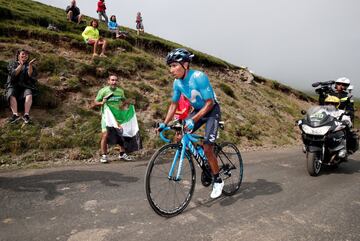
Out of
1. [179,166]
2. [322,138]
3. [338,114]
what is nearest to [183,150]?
[179,166]

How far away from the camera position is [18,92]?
9.73 m

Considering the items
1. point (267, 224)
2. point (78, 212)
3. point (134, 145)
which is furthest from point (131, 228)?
point (134, 145)

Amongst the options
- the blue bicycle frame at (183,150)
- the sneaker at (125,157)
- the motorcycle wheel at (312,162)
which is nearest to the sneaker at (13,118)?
the sneaker at (125,157)

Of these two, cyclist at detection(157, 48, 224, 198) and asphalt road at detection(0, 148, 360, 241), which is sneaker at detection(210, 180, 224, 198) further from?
asphalt road at detection(0, 148, 360, 241)

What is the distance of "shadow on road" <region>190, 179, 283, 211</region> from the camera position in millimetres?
5578

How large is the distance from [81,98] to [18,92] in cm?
275

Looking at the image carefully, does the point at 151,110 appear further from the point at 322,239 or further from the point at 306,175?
the point at 322,239

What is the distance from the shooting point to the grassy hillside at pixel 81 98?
920 cm

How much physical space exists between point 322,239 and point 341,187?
128 inches

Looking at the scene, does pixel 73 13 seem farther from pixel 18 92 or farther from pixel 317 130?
pixel 317 130

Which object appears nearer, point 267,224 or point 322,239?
point 322,239

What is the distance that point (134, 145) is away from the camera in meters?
9.05

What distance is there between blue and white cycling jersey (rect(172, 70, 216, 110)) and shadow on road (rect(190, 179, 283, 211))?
71.9 inches

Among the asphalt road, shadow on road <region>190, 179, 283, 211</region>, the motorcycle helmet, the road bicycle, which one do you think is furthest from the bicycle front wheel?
the motorcycle helmet
